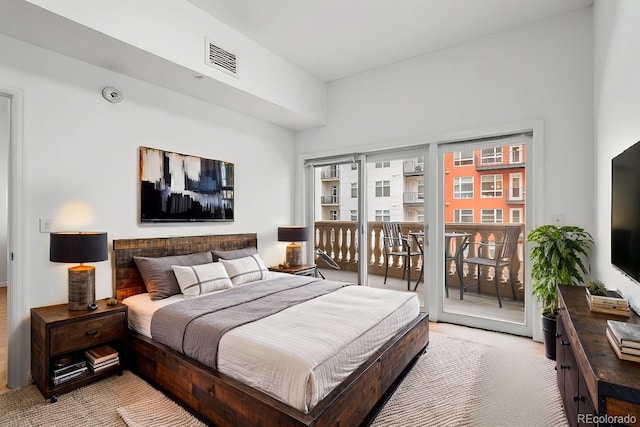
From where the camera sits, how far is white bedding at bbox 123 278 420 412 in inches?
63.3

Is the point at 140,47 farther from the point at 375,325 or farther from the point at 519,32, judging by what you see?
the point at 519,32

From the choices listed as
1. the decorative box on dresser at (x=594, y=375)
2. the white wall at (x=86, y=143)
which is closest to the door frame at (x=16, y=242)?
the white wall at (x=86, y=143)

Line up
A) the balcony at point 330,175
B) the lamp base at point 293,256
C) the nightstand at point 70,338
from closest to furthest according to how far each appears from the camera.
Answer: the nightstand at point 70,338 < the lamp base at point 293,256 < the balcony at point 330,175

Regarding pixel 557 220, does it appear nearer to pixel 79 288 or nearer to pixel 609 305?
pixel 609 305

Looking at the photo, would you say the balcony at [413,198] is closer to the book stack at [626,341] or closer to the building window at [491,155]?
the building window at [491,155]

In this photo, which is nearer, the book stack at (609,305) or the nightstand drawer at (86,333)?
the book stack at (609,305)

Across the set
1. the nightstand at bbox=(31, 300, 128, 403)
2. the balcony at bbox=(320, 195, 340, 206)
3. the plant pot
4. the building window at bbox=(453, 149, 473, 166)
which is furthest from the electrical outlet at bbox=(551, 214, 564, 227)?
the nightstand at bbox=(31, 300, 128, 403)

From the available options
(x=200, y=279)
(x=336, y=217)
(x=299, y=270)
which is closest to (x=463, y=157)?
(x=336, y=217)

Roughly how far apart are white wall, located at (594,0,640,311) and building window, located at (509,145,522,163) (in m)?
0.64

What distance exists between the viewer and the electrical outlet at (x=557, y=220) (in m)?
3.03

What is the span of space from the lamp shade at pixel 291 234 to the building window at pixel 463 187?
1934 millimetres

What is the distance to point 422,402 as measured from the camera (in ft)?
7.13

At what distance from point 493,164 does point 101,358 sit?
13.2 feet

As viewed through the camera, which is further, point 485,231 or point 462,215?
point 462,215
